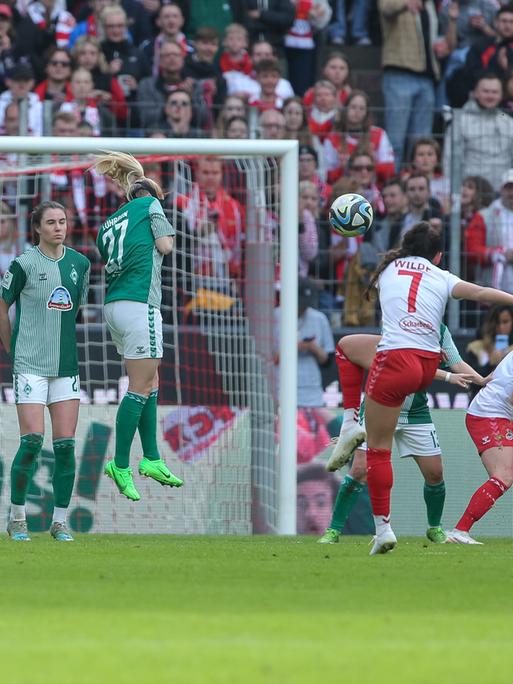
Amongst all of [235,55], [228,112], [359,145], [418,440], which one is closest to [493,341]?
[359,145]

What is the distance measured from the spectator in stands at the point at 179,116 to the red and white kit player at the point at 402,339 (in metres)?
7.02

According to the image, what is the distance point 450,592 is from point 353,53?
13.1 m

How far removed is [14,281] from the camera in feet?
34.4

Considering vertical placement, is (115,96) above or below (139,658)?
above

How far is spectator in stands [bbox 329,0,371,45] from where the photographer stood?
19.5 m

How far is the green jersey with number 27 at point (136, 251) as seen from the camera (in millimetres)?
10188

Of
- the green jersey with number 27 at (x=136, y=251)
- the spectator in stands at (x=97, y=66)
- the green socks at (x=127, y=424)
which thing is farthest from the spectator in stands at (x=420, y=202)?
the green socks at (x=127, y=424)

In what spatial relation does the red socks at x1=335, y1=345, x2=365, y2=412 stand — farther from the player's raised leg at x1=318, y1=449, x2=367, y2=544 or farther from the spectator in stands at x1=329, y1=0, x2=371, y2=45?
the spectator in stands at x1=329, y1=0, x2=371, y2=45

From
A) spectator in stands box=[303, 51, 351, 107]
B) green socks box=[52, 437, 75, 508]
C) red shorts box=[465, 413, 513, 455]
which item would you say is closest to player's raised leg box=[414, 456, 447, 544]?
red shorts box=[465, 413, 513, 455]

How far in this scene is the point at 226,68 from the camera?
703 inches

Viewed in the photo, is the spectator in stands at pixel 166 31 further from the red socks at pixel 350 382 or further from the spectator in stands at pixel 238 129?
the red socks at pixel 350 382

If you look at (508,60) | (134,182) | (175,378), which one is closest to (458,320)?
(175,378)

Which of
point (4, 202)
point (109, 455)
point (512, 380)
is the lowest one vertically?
point (109, 455)

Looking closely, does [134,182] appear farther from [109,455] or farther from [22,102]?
[22,102]
